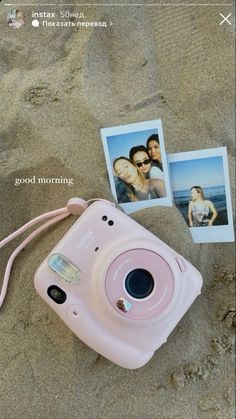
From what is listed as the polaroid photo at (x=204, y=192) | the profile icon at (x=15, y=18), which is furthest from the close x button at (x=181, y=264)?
the profile icon at (x=15, y=18)

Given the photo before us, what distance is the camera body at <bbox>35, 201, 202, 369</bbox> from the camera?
0.89 m

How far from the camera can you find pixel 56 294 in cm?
91

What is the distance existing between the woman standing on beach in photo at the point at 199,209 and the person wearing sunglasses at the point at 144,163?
8 centimetres

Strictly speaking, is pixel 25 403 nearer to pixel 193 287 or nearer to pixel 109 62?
pixel 193 287

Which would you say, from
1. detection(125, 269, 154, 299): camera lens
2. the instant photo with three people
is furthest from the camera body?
the instant photo with three people

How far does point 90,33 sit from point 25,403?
76 cm

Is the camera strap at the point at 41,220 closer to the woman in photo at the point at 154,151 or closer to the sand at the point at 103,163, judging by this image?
the sand at the point at 103,163

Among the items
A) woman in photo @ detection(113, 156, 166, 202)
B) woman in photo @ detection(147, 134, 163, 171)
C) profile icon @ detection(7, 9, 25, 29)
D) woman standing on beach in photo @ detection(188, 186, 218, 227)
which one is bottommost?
woman standing on beach in photo @ detection(188, 186, 218, 227)

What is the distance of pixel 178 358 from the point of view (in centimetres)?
100

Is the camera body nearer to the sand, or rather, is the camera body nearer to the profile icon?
the sand

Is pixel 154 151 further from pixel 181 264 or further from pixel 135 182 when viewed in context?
pixel 181 264

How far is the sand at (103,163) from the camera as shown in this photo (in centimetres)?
98

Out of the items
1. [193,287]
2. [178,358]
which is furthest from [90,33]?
[178,358]

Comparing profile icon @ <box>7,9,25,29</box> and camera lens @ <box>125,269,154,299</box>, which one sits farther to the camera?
profile icon @ <box>7,9,25,29</box>
